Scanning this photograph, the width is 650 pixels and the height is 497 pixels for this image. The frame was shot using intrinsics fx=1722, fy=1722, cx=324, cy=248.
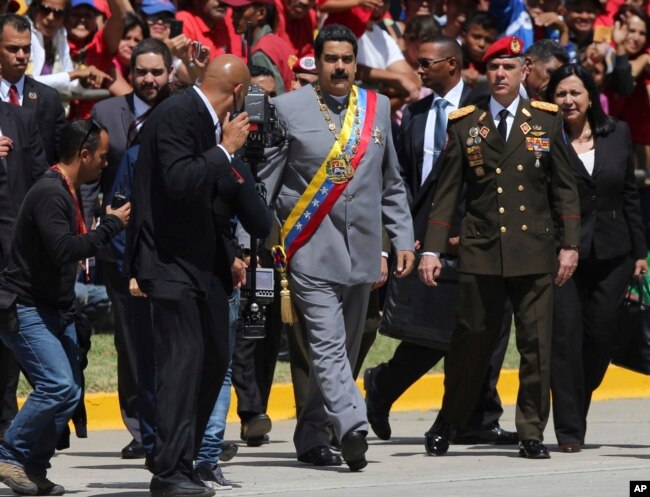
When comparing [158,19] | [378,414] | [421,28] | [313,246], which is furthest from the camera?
[421,28]

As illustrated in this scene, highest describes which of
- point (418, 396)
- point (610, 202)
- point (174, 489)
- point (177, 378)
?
point (610, 202)

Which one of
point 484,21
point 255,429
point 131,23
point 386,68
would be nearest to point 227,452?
point 255,429

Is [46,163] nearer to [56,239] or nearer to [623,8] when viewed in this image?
[56,239]

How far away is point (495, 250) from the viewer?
9.44m

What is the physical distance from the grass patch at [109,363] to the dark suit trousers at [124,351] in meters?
1.57

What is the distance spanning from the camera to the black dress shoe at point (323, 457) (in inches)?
364

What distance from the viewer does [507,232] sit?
9.41 meters

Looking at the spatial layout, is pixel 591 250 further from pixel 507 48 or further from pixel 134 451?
pixel 134 451

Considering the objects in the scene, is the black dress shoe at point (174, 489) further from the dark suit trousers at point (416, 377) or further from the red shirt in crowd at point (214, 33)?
the red shirt in crowd at point (214, 33)

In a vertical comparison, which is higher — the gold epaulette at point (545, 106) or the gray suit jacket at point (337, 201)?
the gold epaulette at point (545, 106)

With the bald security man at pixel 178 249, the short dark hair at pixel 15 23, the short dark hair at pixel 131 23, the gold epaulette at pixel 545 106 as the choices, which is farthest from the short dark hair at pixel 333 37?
the short dark hair at pixel 131 23

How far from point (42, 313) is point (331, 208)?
178 cm

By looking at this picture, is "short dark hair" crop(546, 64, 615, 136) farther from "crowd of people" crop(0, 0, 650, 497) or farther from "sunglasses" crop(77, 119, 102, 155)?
"sunglasses" crop(77, 119, 102, 155)

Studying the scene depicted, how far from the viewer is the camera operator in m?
8.08
